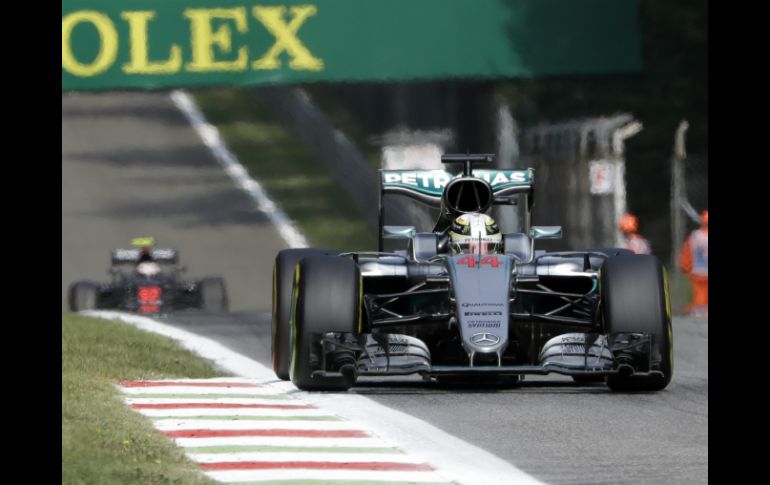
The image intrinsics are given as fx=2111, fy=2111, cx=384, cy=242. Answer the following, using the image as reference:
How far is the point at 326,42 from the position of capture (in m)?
36.1

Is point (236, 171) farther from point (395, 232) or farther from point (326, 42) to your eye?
point (395, 232)

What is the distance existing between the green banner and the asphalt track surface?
4.40 metres

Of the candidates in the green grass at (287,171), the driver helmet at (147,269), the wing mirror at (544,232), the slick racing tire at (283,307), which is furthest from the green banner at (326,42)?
the slick racing tire at (283,307)

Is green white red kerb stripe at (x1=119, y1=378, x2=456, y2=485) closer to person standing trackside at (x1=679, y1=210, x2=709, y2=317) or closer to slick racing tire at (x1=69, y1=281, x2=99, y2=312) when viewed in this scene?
person standing trackside at (x1=679, y1=210, x2=709, y2=317)

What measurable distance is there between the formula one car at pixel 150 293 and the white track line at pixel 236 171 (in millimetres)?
12661

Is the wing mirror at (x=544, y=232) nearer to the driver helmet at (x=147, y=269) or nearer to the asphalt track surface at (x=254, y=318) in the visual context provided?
the asphalt track surface at (x=254, y=318)

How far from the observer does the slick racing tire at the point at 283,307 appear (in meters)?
16.0

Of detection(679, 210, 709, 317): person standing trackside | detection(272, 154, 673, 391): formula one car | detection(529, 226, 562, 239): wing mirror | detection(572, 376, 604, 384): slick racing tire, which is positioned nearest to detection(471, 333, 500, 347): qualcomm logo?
detection(272, 154, 673, 391): formula one car

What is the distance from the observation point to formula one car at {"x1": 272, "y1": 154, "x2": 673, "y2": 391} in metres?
14.9

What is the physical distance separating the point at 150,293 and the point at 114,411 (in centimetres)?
1630

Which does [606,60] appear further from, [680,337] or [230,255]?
[680,337]

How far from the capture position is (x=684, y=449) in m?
12.3

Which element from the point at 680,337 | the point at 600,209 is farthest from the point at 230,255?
the point at 680,337

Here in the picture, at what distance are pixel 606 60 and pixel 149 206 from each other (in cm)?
1381
